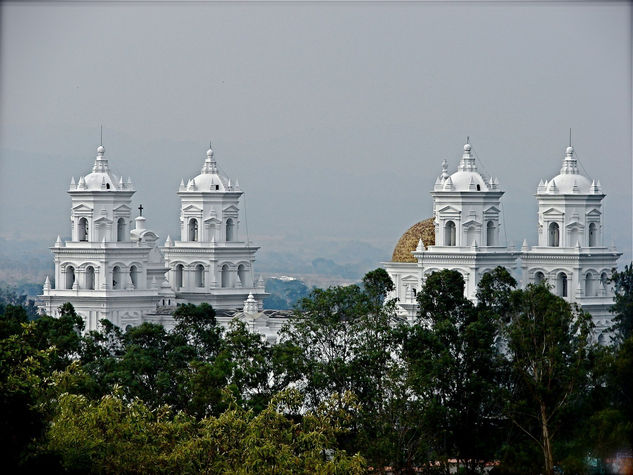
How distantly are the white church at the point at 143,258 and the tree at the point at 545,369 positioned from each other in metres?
29.0

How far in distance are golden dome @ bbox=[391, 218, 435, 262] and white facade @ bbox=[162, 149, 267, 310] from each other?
882 cm

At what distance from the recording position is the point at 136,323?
89.7m

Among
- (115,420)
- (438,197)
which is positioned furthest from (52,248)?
(115,420)

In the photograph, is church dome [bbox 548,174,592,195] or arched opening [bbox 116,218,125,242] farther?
arched opening [bbox 116,218,125,242]

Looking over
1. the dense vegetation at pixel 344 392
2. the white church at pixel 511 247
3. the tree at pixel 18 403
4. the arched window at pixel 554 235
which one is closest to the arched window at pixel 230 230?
the white church at pixel 511 247

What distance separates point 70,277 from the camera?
90.7 meters

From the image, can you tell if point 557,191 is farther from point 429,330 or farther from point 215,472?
point 215,472

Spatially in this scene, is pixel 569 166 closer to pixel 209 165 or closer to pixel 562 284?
pixel 562 284

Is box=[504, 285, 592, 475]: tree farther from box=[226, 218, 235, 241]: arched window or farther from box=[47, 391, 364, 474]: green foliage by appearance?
box=[226, 218, 235, 241]: arched window

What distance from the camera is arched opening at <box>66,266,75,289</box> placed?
9054 centimetres

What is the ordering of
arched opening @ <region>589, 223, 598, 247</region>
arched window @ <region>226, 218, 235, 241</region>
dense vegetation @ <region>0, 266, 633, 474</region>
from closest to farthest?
dense vegetation @ <region>0, 266, 633, 474</region>
arched opening @ <region>589, 223, 598, 247</region>
arched window @ <region>226, 218, 235, 241</region>

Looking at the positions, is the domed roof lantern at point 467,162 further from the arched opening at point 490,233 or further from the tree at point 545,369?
the tree at point 545,369

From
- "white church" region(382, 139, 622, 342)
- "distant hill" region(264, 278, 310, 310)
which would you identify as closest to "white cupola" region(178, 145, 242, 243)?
"white church" region(382, 139, 622, 342)

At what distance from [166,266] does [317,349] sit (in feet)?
104
